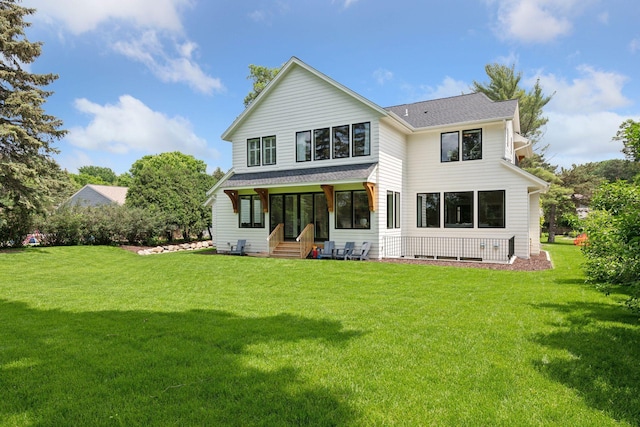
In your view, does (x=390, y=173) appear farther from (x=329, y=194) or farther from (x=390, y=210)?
(x=329, y=194)

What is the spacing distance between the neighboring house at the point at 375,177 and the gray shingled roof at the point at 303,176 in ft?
0.20

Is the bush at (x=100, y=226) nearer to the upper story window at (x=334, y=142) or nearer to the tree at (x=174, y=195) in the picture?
the tree at (x=174, y=195)

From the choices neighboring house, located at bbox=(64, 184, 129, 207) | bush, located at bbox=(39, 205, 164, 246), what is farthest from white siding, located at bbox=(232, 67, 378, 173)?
neighboring house, located at bbox=(64, 184, 129, 207)

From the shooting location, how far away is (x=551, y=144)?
119 ft

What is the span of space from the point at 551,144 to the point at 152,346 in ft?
134

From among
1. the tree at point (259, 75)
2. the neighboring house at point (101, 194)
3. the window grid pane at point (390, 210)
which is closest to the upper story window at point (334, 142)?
the window grid pane at point (390, 210)

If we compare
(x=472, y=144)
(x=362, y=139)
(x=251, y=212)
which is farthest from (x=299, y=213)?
(x=472, y=144)

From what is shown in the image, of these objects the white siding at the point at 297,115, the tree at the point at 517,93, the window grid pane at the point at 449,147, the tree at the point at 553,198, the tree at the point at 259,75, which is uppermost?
the tree at the point at 259,75

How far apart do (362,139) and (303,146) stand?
119 inches

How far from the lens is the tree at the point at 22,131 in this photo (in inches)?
631

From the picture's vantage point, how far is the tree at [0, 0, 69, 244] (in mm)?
16031

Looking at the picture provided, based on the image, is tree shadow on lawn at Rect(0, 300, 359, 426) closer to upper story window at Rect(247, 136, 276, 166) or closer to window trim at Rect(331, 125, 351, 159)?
window trim at Rect(331, 125, 351, 159)

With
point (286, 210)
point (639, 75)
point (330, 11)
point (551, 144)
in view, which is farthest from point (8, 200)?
point (551, 144)

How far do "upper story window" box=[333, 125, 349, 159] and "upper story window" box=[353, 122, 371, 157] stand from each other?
39cm
